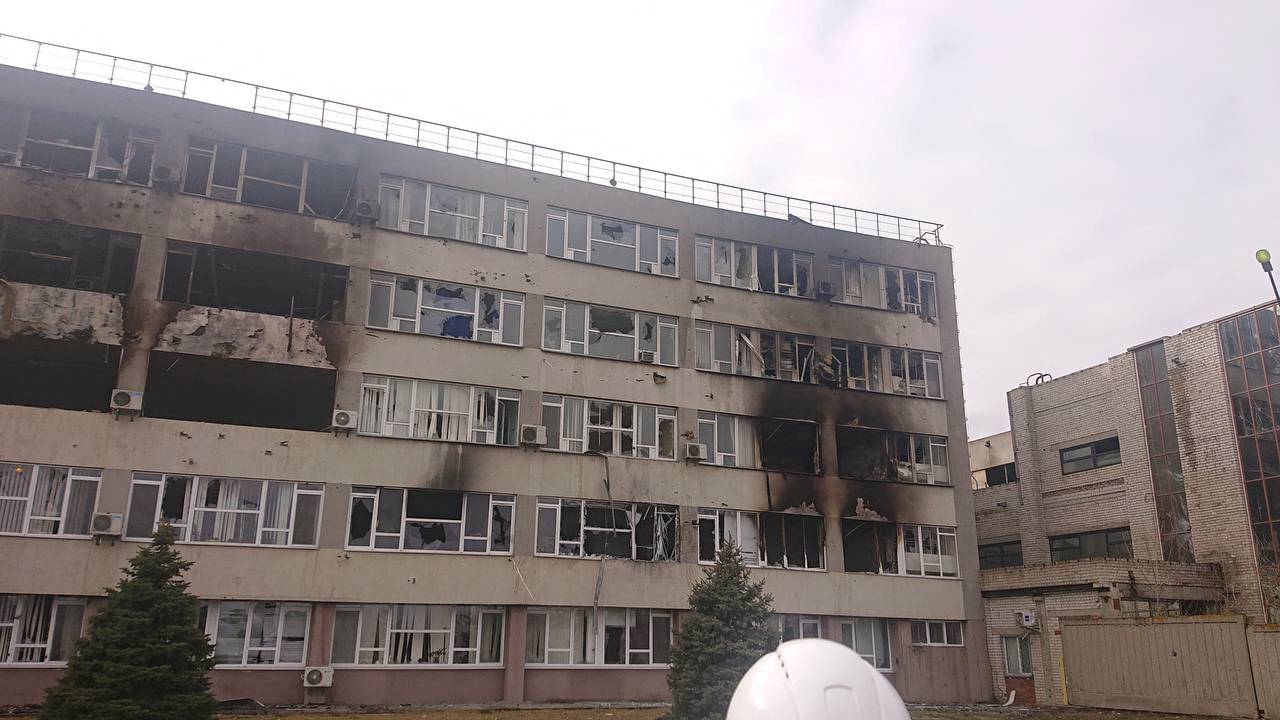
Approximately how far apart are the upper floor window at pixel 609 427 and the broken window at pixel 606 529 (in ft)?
5.56

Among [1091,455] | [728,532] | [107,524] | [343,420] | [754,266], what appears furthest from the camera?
[1091,455]

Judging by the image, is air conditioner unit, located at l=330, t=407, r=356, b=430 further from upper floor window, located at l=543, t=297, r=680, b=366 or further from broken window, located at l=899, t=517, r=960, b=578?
broken window, located at l=899, t=517, r=960, b=578

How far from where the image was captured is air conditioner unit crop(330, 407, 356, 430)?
27250mm

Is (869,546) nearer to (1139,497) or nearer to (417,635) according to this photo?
(1139,497)

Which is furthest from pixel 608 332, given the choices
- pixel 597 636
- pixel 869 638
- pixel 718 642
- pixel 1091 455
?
pixel 1091 455

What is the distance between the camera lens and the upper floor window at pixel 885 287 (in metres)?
36.3

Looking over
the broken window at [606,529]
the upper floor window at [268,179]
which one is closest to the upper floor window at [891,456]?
the broken window at [606,529]

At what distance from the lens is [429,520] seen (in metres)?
28.0

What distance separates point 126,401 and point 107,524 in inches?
125

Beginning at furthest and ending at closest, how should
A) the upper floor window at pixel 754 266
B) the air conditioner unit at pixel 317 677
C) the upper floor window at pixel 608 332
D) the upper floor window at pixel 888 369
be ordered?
the upper floor window at pixel 888 369 < the upper floor window at pixel 754 266 < the upper floor window at pixel 608 332 < the air conditioner unit at pixel 317 677

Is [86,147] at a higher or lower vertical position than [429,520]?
higher

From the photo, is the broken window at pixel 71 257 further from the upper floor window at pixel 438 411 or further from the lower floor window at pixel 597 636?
the lower floor window at pixel 597 636

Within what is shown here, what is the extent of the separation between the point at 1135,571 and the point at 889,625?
7.86 metres

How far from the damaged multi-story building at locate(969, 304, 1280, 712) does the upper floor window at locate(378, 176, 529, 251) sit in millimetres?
20500
